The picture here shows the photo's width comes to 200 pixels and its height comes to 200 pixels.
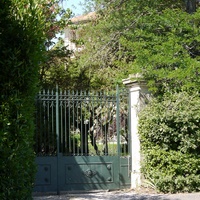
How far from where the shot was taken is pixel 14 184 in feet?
17.1

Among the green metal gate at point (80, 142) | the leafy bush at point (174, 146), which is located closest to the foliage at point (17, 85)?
the green metal gate at point (80, 142)

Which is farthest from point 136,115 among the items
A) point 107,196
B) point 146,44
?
point 107,196

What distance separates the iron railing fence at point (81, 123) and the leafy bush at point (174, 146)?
0.92m

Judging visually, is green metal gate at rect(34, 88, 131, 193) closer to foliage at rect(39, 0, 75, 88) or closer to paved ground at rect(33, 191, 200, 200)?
paved ground at rect(33, 191, 200, 200)

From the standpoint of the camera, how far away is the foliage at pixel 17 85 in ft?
16.8

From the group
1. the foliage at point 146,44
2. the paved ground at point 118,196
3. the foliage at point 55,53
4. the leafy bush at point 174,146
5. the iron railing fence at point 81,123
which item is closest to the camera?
the paved ground at point 118,196

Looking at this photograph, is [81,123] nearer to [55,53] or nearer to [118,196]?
[118,196]

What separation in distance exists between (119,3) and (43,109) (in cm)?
487

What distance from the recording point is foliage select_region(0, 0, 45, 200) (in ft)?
16.8

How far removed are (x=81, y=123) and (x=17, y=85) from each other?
4754 millimetres

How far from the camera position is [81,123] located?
995cm

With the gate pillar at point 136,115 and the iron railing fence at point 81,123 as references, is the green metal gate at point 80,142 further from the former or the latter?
the gate pillar at point 136,115

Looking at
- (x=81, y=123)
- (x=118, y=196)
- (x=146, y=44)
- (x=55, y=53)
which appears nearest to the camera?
(x=118, y=196)

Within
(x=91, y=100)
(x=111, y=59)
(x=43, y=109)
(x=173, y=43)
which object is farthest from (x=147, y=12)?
(x=43, y=109)
